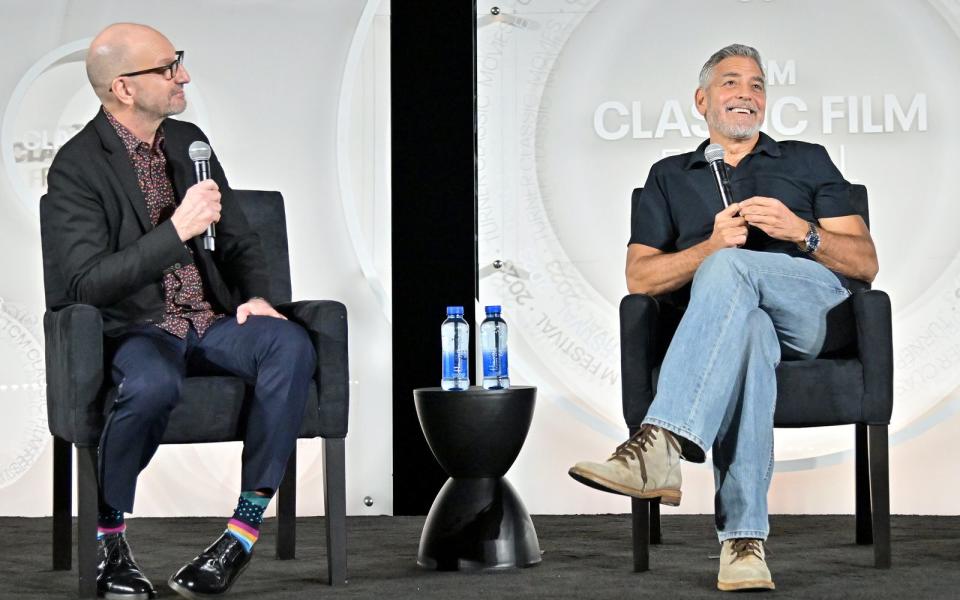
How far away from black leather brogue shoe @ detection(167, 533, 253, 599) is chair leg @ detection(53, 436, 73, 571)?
60 centimetres

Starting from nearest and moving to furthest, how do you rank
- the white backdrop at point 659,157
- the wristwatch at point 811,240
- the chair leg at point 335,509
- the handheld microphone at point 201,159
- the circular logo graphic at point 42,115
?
the chair leg at point 335,509 → the handheld microphone at point 201,159 → the wristwatch at point 811,240 → the white backdrop at point 659,157 → the circular logo graphic at point 42,115

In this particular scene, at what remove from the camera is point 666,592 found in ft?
7.51

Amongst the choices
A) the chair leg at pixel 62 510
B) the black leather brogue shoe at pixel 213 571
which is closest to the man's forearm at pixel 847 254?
the black leather brogue shoe at pixel 213 571

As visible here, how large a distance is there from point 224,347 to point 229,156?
5.04 feet

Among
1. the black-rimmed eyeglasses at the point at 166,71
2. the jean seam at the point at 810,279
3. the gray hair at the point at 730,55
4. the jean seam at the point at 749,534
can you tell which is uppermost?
the gray hair at the point at 730,55

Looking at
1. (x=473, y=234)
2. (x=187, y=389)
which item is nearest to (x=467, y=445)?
(x=187, y=389)

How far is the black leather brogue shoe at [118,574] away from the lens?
2314 millimetres

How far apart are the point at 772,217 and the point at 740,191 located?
13.9 inches

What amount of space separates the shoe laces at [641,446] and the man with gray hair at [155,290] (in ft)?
2.22

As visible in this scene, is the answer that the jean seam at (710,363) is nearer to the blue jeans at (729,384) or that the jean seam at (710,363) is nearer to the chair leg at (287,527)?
the blue jeans at (729,384)

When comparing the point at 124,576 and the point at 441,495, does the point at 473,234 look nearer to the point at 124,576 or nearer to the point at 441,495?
the point at 441,495

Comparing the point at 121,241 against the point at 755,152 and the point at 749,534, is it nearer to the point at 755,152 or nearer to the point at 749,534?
the point at 749,534

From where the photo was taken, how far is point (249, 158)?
3898mm

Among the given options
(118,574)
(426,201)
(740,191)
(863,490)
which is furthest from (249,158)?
(863,490)
